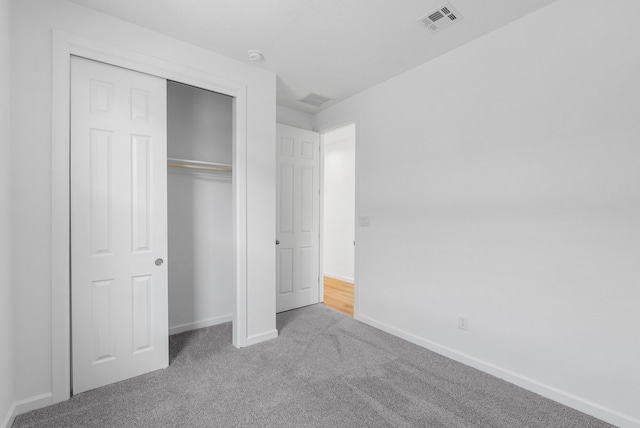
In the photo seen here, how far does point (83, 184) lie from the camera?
2086mm

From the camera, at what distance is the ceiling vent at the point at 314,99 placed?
144 inches

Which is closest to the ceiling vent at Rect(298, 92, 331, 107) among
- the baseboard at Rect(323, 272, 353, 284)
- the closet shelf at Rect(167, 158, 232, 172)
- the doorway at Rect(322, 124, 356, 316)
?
the closet shelf at Rect(167, 158, 232, 172)

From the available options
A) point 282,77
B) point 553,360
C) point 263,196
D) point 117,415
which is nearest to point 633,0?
point 553,360

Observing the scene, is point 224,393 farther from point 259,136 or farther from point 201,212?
point 259,136

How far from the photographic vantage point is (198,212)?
3279mm

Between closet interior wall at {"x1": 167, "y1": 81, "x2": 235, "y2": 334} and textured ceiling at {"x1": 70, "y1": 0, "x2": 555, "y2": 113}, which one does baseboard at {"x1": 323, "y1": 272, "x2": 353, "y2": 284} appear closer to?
closet interior wall at {"x1": 167, "y1": 81, "x2": 235, "y2": 334}

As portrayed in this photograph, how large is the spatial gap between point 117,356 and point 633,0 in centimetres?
416

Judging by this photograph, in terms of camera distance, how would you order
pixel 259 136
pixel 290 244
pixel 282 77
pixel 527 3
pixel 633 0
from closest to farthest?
pixel 633 0, pixel 527 3, pixel 259 136, pixel 282 77, pixel 290 244

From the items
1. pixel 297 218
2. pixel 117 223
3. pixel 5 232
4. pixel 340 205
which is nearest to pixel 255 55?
pixel 117 223

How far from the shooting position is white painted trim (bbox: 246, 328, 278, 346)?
9.40 feet

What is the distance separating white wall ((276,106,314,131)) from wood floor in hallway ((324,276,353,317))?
2578 mm

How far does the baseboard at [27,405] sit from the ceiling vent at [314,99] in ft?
11.7

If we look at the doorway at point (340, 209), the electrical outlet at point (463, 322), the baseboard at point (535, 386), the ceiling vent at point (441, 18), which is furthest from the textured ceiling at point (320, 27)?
the baseboard at point (535, 386)

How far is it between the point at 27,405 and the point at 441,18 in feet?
12.7
